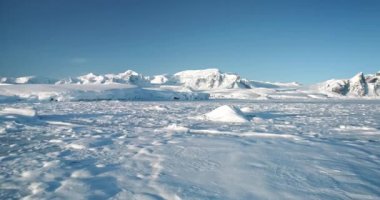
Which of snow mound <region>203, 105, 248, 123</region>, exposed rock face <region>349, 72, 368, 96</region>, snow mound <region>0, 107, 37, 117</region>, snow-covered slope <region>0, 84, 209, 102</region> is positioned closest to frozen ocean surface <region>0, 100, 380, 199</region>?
snow mound <region>203, 105, 248, 123</region>

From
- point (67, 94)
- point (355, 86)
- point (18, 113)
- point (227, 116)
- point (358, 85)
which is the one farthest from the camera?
point (358, 85)

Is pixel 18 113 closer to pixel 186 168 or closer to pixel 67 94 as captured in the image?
pixel 186 168

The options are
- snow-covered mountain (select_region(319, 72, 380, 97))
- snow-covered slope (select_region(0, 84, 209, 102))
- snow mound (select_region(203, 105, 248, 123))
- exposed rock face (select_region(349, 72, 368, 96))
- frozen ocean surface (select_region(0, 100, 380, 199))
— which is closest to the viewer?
frozen ocean surface (select_region(0, 100, 380, 199))

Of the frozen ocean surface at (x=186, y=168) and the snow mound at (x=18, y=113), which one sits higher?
the snow mound at (x=18, y=113)

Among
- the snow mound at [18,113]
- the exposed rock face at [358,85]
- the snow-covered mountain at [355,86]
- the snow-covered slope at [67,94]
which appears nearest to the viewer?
the snow mound at [18,113]

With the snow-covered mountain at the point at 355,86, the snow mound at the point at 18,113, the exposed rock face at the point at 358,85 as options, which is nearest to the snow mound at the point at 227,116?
the snow mound at the point at 18,113

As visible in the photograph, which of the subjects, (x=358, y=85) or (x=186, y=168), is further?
(x=358, y=85)

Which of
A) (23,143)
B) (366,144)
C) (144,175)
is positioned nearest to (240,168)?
(144,175)

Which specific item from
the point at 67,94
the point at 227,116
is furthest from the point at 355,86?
the point at 227,116

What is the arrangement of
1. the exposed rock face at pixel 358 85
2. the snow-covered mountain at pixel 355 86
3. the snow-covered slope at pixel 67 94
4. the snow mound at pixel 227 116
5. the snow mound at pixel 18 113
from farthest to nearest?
the exposed rock face at pixel 358 85 → the snow-covered mountain at pixel 355 86 → the snow-covered slope at pixel 67 94 → the snow mound at pixel 227 116 → the snow mound at pixel 18 113

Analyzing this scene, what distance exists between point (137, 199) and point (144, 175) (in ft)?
2.96

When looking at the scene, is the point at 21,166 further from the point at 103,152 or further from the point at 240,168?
the point at 240,168

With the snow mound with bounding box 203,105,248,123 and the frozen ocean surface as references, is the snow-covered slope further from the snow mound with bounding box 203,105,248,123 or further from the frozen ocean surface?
the frozen ocean surface

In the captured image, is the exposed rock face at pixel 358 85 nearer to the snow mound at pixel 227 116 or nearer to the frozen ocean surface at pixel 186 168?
the snow mound at pixel 227 116
